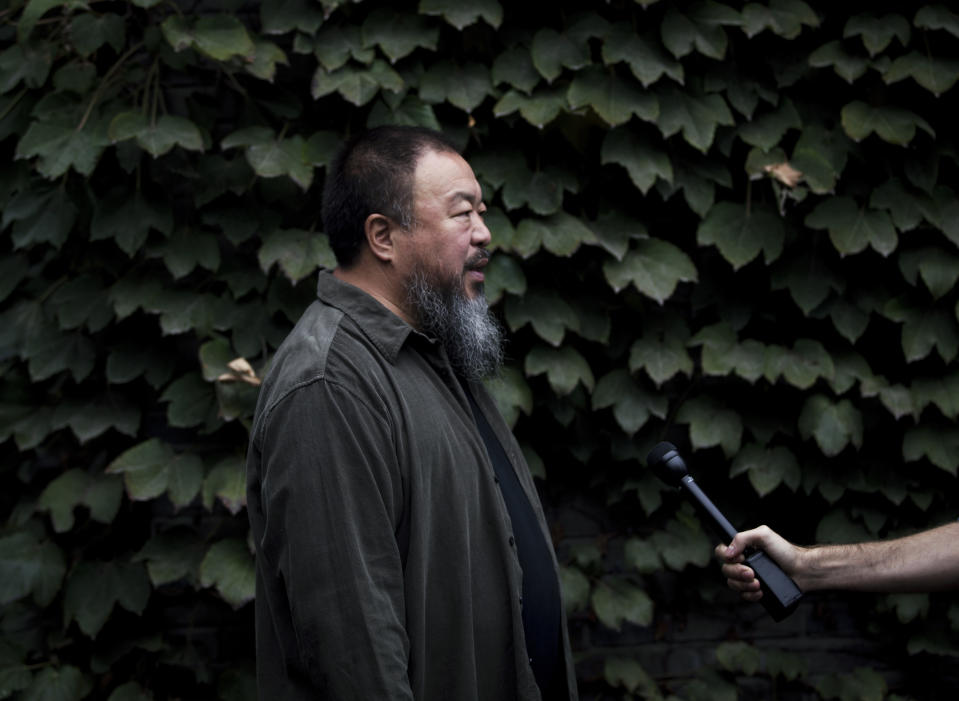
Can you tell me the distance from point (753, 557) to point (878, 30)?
1891 millimetres

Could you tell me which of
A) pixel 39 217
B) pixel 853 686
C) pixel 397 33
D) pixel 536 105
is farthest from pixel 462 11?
pixel 853 686

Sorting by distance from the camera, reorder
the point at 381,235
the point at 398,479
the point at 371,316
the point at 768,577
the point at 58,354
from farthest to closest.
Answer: the point at 58,354, the point at 381,235, the point at 371,316, the point at 768,577, the point at 398,479

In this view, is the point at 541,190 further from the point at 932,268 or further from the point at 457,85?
the point at 932,268

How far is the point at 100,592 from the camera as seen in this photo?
2.69 m

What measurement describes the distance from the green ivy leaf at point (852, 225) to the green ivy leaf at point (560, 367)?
83 cm

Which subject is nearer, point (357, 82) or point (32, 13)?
point (32, 13)

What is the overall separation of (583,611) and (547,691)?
3.65 feet

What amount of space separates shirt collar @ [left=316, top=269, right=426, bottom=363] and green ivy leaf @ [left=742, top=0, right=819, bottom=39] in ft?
5.45

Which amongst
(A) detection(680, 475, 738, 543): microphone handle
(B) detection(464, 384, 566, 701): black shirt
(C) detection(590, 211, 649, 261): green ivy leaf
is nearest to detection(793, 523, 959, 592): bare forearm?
(A) detection(680, 475, 738, 543): microphone handle

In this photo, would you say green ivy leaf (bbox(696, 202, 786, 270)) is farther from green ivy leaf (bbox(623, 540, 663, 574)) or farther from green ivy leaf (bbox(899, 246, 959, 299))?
green ivy leaf (bbox(623, 540, 663, 574))

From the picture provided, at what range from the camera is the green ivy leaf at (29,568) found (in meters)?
2.64

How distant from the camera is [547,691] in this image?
1932 millimetres

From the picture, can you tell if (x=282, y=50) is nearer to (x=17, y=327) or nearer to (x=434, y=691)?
(x=17, y=327)

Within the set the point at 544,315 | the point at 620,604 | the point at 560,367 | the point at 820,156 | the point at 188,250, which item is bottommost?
the point at 620,604
